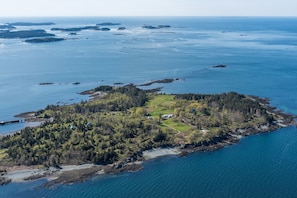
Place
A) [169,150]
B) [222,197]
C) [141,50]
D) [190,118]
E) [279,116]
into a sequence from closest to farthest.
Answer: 1. [222,197]
2. [169,150]
3. [190,118]
4. [279,116]
5. [141,50]

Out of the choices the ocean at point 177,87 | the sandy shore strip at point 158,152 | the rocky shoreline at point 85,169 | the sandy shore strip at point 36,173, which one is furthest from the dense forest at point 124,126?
the ocean at point 177,87

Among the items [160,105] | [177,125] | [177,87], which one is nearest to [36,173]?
[177,125]

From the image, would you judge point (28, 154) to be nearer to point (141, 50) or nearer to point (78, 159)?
point (78, 159)

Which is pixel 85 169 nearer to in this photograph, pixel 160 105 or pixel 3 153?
pixel 3 153

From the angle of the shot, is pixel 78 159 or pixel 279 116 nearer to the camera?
pixel 78 159

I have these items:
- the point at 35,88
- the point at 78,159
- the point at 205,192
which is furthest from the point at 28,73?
the point at 205,192
